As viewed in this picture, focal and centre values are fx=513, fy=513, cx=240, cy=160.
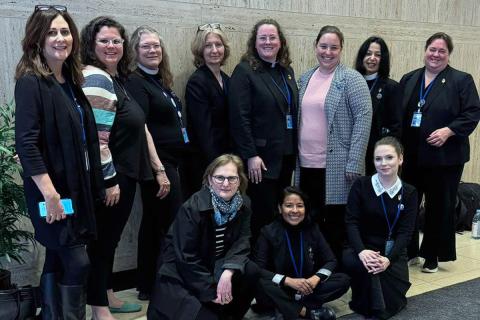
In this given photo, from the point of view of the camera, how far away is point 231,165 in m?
2.67

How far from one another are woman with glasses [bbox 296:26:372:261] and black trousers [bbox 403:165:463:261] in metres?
0.69

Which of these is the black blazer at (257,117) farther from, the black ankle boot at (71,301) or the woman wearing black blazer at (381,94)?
the black ankle boot at (71,301)

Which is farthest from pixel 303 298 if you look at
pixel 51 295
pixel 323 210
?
pixel 51 295

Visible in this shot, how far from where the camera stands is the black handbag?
2.40 m

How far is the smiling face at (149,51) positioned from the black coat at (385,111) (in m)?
1.45

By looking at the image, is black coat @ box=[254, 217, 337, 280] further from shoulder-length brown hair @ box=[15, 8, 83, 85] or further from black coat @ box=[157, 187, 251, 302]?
shoulder-length brown hair @ box=[15, 8, 83, 85]

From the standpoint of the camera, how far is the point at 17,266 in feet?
9.95

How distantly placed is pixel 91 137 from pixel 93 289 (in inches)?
32.6

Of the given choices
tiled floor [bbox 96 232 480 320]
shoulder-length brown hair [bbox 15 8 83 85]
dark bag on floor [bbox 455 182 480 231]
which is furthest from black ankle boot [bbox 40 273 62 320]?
dark bag on floor [bbox 455 182 480 231]

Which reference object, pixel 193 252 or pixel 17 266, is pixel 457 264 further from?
pixel 17 266

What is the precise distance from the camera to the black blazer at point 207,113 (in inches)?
123

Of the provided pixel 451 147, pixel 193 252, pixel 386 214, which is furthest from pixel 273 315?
pixel 451 147

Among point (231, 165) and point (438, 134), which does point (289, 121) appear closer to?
point (231, 165)

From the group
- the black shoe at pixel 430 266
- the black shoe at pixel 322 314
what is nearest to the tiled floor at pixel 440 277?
the black shoe at pixel 430 266
